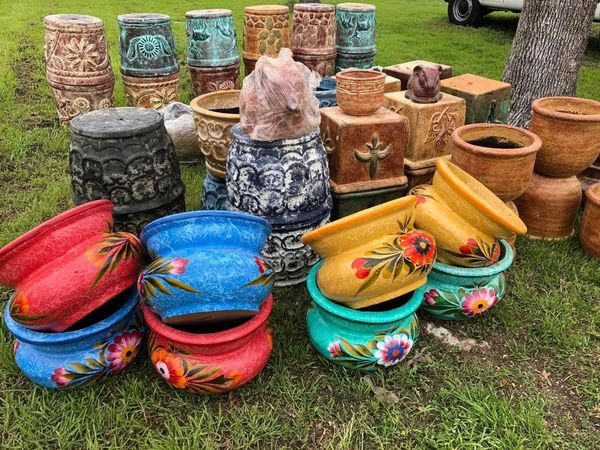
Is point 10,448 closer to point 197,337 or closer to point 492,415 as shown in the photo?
point 197,337

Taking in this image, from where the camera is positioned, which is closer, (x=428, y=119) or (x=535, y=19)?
(x=428, y=119)

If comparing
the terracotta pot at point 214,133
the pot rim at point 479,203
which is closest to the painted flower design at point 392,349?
the pot rim at point 479,203

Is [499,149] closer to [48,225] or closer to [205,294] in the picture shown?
[205,294]

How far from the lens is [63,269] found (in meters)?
1.68

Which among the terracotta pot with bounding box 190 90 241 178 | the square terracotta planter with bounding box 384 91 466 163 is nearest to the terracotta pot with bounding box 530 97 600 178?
the square terracotta planter with bounding box 384 91 466 163

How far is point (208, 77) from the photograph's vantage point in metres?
4.25

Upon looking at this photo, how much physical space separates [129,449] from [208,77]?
3.18 metres

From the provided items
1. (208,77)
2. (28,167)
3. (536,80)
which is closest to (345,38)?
(208,77)

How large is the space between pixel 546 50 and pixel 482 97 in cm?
125

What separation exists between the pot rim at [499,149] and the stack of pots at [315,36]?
2072mm

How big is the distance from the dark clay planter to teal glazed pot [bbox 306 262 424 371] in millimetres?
880

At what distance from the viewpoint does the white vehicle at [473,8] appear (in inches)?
345

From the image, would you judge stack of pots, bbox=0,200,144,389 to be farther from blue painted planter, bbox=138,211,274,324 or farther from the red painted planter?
blue painted planter, bbox=138,211,274,324

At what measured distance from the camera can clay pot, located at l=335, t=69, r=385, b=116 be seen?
2.47 metres
